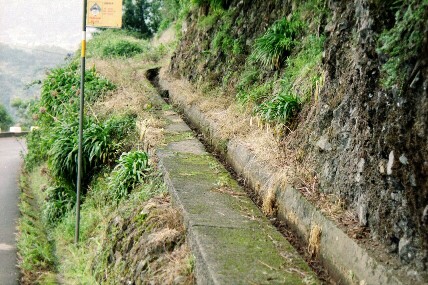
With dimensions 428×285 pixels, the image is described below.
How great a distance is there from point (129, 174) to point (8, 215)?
4364 millimetres

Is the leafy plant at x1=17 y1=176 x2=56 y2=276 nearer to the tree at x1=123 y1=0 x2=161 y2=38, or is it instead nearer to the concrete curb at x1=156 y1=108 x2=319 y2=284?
the concrete curb at x1=156 y1=108 x2=319 y2=284

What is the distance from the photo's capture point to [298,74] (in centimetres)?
607

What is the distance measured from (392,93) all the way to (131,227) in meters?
3.15

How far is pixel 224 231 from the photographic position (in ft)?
13.4

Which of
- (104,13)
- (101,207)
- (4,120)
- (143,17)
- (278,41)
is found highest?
(143,17)

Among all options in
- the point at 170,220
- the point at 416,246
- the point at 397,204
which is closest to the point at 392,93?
the point at 397,204

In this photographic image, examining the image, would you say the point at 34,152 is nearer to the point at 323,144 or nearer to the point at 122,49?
the point at 122,49

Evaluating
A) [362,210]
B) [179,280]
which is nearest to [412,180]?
[362,210]

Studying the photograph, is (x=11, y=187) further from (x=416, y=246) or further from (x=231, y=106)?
(x=416, y=246)

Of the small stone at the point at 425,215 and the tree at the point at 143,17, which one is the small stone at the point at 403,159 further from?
the tree at the point at 143,17

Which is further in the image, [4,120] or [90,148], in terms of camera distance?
[4,120]

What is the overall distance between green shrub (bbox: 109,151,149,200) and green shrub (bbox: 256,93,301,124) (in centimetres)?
181

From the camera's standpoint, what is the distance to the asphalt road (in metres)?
6.77

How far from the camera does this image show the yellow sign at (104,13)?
6348 mm
